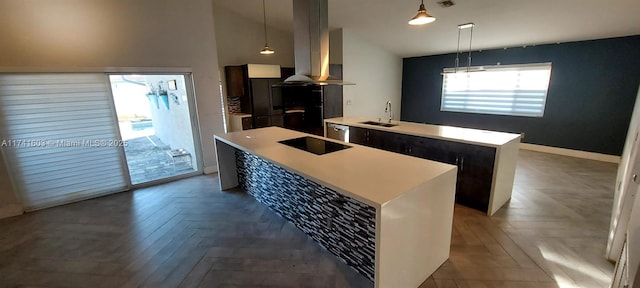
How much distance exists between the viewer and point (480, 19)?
4207 millimetres

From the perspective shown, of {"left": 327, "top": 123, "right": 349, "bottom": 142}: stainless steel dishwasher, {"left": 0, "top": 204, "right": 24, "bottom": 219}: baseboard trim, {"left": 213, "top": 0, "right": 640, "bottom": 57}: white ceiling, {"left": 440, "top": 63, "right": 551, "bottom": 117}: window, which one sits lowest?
{"left": 0, "top": 204, "right": 24, "bottom": 219}: baseboard trim

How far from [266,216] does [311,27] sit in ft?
7.23

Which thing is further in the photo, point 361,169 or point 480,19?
point 480,19

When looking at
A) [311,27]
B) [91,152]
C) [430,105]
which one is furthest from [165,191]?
[430,105]

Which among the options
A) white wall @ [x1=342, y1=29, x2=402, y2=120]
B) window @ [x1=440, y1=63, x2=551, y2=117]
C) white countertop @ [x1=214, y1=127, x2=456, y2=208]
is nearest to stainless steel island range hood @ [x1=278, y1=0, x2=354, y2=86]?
white countertop @ [x1=214, y1=127, x2=456, y2=208]

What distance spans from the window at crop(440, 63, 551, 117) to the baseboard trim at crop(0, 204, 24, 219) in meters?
7.12

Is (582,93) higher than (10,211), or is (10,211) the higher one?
(582,93)

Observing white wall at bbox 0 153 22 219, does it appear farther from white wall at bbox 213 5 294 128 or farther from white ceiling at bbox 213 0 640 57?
white ceiling at bbox 213 0 640 57

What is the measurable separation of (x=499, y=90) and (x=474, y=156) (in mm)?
3879

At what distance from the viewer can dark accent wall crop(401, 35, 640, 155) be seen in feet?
14.1

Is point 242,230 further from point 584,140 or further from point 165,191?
point 584,140

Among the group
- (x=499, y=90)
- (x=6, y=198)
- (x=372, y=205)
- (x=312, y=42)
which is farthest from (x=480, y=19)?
(x=6, y=198)

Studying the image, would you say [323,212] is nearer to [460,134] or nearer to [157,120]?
[460,134]

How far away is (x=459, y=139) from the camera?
2.98 m
